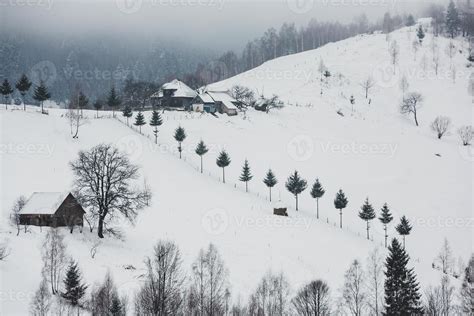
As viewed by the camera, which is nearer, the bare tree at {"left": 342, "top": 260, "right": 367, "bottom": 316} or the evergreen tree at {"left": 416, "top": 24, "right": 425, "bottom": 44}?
the bare tree at {"left": 342, "top": 260, "right": 367, "bottom": 316}

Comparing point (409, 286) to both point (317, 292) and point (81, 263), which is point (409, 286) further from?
point (81, 263)

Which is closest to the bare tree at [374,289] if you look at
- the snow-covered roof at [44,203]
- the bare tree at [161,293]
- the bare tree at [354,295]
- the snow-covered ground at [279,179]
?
the bare tree at [354,295]

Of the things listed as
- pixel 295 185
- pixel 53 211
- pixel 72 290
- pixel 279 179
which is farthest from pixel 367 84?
pixel 72 290

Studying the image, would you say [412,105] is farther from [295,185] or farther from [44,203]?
[44,203]

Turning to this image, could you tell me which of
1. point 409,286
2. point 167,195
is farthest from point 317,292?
point 167,195

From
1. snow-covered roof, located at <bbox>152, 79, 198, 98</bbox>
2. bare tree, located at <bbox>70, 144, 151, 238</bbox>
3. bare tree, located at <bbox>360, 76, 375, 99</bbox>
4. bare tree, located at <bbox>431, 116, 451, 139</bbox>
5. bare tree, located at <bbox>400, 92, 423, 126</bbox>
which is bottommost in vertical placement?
bare tree, located at <bbox>70, 144, 151, 238</bbox>

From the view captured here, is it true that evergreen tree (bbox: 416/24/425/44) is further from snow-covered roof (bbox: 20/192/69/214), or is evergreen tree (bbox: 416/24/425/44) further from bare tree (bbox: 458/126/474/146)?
snow-covered roof (bbox: 20/192/69/214)

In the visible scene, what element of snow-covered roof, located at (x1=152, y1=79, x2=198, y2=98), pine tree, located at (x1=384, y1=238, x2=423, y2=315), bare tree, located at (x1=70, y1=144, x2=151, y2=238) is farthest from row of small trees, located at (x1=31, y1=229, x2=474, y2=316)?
snow-covered roof, located at (x1=152, y1=79, x2=198, y2=98)
